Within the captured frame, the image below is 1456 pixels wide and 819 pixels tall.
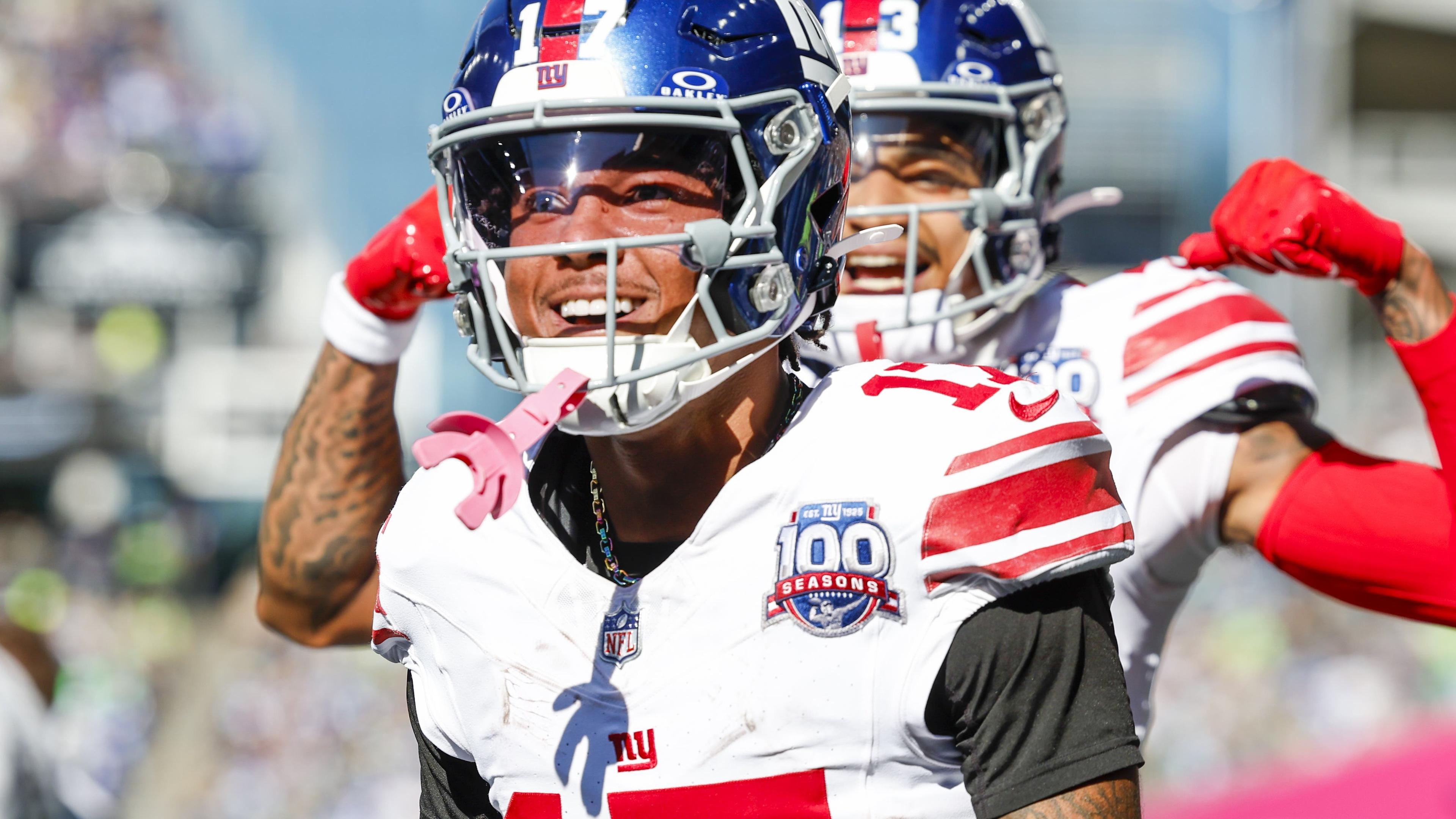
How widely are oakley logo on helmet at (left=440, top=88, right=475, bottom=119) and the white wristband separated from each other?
0.90 m

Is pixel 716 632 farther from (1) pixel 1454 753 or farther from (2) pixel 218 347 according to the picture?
(2) pixel 218 347

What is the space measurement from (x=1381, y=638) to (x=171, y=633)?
6769mm

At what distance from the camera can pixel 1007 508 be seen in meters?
1.39

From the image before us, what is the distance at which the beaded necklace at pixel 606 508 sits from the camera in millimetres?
1557

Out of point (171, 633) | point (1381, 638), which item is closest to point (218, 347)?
point (171, 633)

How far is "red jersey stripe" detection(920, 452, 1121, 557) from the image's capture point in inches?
54.5

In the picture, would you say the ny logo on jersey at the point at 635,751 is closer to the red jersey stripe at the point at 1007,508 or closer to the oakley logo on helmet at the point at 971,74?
the red jersey stripe at the point at 1007,508

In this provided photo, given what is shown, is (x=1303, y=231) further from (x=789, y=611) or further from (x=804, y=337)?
(x=789, y=611)

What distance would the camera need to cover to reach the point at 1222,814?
4.21 m

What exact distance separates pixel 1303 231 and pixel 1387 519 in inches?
17.4

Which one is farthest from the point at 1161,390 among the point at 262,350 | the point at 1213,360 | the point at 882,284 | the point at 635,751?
the point at 262,350

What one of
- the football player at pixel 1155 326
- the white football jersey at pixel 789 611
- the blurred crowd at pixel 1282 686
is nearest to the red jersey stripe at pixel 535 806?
the white football jersey at pixel 789 611

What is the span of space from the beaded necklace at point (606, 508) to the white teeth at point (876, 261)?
0.58 m

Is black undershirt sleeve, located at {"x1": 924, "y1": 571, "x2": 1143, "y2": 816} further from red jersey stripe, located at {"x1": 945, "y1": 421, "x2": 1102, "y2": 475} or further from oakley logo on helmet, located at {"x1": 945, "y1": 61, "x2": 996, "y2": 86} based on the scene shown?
oakley logo on helmet, located at {"x1": 945, "y1": 61, "x2": 996, "y2": 86}
